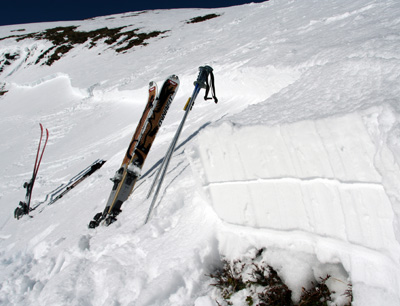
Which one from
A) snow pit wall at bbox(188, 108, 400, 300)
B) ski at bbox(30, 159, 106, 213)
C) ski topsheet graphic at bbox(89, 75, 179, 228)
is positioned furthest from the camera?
ski at bbox(30, 159, 106, 213)

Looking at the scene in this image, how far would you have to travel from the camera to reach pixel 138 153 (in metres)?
3.77

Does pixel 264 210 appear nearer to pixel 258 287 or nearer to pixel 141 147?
pixel 258 287

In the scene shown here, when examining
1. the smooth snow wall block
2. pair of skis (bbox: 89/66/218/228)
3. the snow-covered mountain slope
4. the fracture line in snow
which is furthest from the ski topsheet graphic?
the fracture line in snow

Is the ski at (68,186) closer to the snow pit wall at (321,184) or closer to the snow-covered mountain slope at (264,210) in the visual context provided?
the snow-covered mountain slope at (264,210)

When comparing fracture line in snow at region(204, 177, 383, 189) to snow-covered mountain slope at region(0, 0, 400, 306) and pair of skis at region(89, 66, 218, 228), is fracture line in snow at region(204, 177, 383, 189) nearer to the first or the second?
snow-covered mountain slope at region(0, 0, 400, 306)

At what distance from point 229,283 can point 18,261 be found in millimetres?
2612

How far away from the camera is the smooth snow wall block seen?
1.35 metres

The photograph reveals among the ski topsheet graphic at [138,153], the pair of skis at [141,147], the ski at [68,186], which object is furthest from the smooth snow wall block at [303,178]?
the ski at [68,186]

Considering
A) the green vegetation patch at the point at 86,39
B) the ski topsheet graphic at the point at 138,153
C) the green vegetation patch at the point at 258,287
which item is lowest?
the green vegetation patch at the point at 258,287

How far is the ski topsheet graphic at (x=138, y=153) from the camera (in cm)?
327

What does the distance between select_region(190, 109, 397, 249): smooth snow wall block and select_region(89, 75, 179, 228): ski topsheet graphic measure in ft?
5.47

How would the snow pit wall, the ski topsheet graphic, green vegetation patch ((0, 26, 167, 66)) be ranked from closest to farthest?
1. the snow pit wall
2. the ski topsheet graphic
3. green vegetation patch ((0, 26, 167, 66))

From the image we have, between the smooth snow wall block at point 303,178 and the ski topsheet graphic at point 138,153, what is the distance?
1666mm

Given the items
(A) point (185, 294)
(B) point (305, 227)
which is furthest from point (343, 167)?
(A) point (185, 294)
